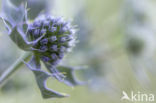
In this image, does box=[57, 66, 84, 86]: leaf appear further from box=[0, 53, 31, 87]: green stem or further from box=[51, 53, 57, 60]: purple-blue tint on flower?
box=[0, 53, 31, 87]: green stem

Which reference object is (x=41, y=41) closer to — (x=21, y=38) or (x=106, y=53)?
(x=21, y=38)

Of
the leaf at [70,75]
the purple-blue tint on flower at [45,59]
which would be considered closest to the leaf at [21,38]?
the purple-blue tint on flower at [45,59]

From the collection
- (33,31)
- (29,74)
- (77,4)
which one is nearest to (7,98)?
(29,74)

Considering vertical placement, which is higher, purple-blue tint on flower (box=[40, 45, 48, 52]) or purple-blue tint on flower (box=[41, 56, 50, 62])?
purple-blue tint on flower (box=[40, 45, 48, 52])

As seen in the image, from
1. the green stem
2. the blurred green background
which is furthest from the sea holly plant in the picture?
the blurred green background

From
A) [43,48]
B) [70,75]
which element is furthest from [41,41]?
[70,75]

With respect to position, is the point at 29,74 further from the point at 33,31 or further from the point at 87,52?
the point at 33,31

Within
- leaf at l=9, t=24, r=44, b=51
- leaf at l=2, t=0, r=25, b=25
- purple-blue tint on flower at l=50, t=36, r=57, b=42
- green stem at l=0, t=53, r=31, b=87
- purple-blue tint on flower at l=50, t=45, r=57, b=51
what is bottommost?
green stem at l=0, t=53, r=31, b=87

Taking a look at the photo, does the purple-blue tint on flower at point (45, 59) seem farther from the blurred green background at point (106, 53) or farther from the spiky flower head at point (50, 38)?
the blurred green background at point (106, 53)
